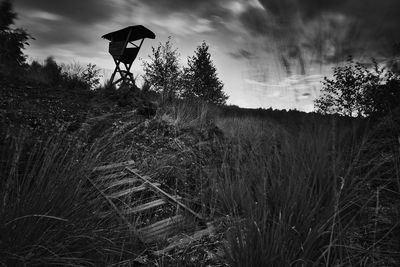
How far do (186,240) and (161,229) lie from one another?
0.48 meters

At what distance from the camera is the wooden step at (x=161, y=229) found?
281cm

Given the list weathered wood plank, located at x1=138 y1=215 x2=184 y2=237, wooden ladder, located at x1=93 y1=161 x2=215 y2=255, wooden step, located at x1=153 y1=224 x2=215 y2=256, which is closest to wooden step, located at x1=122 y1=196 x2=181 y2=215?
wooden ladder, located at x1=93 y1=161 x2=215 y2=255

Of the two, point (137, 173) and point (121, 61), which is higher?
point (121, 61)

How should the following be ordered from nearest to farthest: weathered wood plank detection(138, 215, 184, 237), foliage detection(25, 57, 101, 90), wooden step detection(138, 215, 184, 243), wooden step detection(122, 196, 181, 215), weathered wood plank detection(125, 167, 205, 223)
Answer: wooden step detection(138, 215, 184, 243) → weathered wood plank detection(138, 215, 184, 237) → weathered wood plank detection(125, 167, 205, 223) → wooden step detection(122, 196, 181, 215) → foliage detection(25, 57, 101, 90)

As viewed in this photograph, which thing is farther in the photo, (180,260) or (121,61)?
(121,61)

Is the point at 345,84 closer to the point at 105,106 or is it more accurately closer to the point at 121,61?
the point at 105,106

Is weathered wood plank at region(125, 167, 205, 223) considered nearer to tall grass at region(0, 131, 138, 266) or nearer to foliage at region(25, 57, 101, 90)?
tall grass at region(0, 131, 138, 266)

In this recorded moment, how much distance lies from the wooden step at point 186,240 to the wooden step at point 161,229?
20cm

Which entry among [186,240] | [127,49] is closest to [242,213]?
[186,240]

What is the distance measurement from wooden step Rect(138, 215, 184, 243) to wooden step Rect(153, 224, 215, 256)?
0.65 ft

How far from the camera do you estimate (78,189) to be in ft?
6.61

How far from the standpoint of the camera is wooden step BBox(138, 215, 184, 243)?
2807 mm

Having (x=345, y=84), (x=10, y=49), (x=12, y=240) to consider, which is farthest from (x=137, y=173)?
(x=10, y=49)

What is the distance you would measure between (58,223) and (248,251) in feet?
3.89
